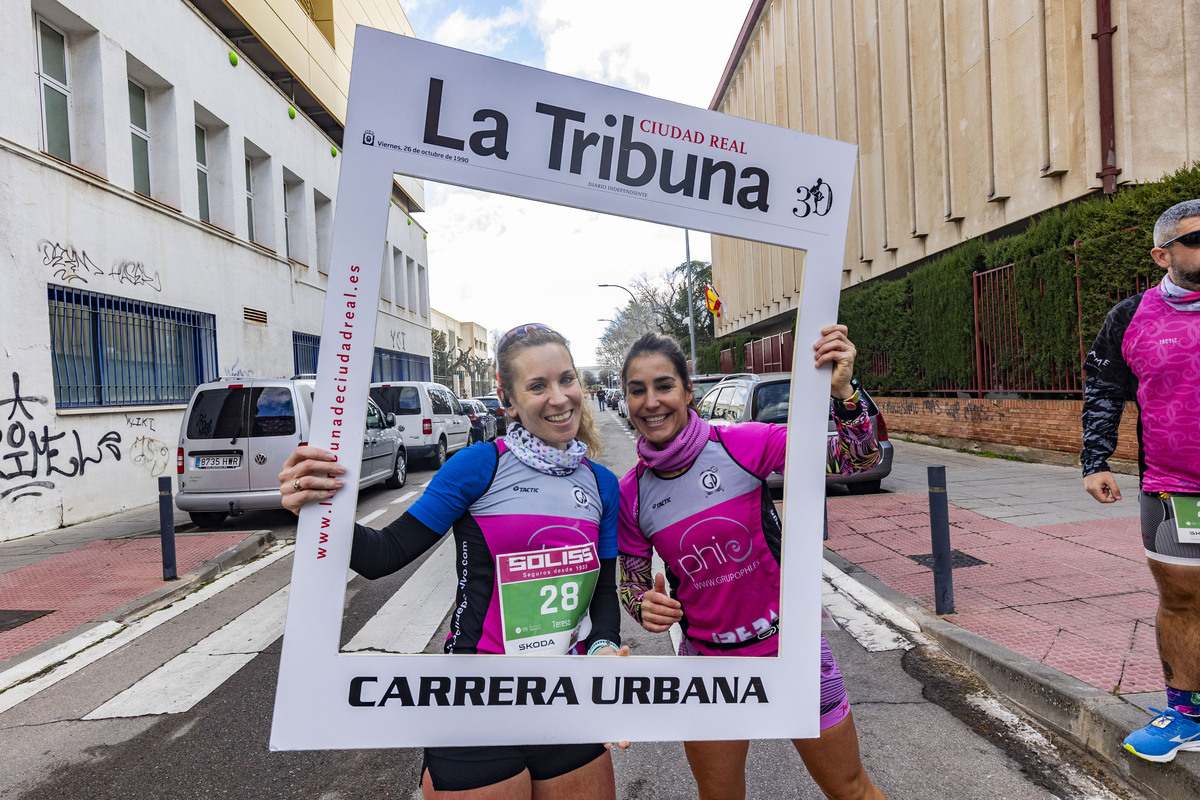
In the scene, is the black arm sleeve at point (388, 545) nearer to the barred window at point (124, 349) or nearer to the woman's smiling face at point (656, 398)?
the woman's smiling face at point (656, 398)

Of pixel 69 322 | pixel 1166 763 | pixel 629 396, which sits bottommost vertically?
pixel 1166 763

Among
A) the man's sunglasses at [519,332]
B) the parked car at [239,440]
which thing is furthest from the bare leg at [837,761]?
the parked car at [239,440]

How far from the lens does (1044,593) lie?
16.5ft

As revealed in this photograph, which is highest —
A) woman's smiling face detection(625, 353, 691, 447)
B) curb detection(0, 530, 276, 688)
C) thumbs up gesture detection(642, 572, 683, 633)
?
woman's smiling face detection(625, 353, 691, 447)

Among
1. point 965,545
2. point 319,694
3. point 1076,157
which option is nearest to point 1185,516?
point 319,694

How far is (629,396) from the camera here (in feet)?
6.78

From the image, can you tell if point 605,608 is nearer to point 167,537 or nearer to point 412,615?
point 412,615

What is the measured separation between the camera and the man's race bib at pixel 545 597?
164 centimetres

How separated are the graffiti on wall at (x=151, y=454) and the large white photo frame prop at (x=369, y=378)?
12.2 metres

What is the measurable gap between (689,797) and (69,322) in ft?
37.0

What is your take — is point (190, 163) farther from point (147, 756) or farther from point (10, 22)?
point (147, 756)

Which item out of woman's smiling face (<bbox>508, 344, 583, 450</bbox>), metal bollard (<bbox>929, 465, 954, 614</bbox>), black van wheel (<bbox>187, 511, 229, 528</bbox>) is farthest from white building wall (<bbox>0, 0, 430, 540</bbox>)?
woman's smiling face (<bbox>508, 344, 583, 450</bbox>)

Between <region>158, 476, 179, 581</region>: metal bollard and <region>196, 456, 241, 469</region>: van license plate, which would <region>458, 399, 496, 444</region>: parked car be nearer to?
<region>196, 456, 241, 469</region>: van license plate

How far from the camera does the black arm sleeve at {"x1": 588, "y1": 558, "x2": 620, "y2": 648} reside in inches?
68.6
